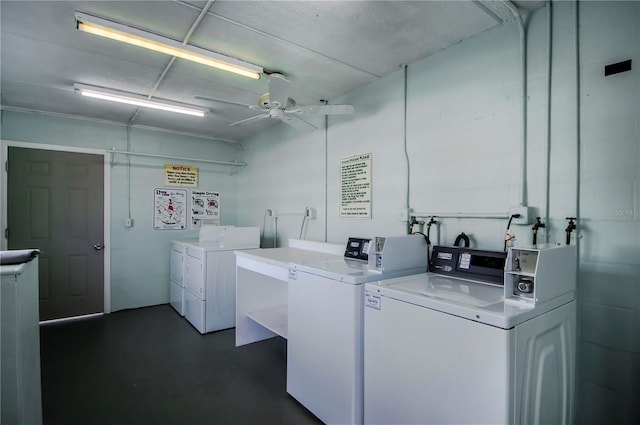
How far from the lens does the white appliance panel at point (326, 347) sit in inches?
69.7

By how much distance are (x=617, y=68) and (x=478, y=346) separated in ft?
4.97

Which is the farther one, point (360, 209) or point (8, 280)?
point (360, 209)

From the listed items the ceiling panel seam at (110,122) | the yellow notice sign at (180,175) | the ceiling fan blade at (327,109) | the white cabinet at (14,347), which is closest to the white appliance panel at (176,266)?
the yellow notice sign at (180,175)

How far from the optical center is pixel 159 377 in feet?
8.34

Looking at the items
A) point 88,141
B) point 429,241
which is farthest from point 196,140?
point 429,241

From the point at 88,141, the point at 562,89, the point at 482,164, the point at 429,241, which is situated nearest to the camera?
the point at 562,89

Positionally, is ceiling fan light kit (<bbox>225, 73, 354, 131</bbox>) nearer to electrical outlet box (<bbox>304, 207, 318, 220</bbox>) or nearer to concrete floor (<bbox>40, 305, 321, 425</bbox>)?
electrical outlet box (<bbox>304, 207, 318, 220</bbox>)

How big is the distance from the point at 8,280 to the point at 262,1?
5.70ft

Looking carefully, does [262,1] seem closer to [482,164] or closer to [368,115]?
[368,115]

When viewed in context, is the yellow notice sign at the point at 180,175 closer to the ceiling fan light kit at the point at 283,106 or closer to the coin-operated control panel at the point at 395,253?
the ceiling fan light kit at the point at 283,106

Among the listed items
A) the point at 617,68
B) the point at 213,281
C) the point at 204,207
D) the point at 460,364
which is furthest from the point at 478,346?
the point at 204,207

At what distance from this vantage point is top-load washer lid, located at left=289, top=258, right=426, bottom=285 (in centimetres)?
179

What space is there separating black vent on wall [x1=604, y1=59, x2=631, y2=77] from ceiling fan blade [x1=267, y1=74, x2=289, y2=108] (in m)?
1.91

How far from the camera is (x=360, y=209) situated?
2879mm
